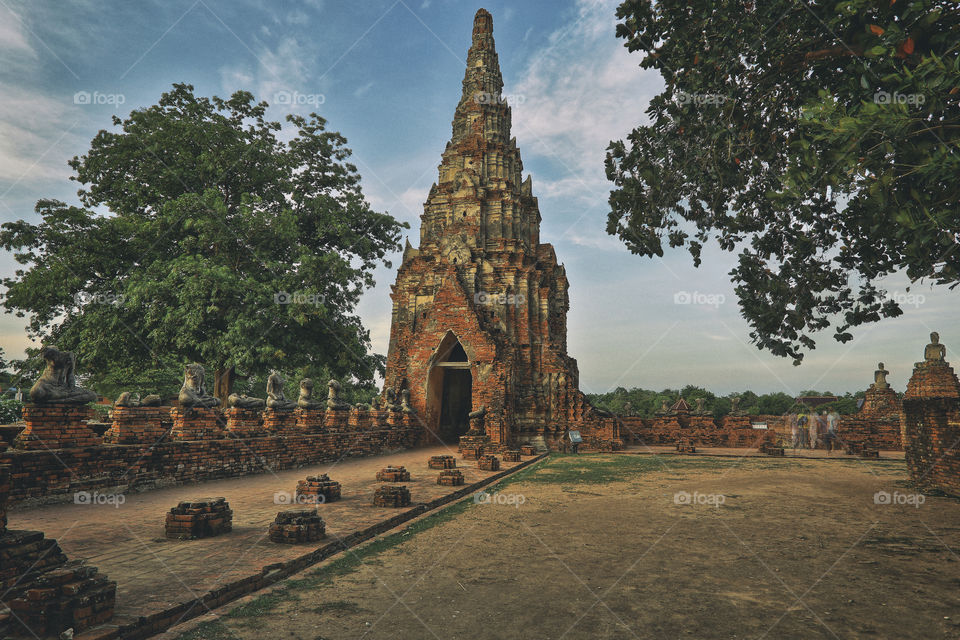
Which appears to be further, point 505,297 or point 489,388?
point 505,297

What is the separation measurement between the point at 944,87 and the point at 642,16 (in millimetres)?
3726

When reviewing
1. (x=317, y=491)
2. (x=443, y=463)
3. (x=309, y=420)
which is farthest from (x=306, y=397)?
(x=317, y=491)

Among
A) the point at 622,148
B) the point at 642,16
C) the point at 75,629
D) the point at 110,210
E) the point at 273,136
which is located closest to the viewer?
the point at 75,629

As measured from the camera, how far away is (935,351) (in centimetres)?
1708

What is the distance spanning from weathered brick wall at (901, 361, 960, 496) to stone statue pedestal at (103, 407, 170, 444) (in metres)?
12.8

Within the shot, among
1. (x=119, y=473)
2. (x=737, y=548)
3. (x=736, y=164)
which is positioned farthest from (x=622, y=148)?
(x=119, y=473)

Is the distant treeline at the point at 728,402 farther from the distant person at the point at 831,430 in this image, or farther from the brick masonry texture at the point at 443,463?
the brick masonry texture at the point at 443,463

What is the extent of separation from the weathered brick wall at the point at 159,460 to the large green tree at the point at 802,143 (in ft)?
24.9

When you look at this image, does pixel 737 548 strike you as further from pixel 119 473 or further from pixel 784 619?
pixel 119 473

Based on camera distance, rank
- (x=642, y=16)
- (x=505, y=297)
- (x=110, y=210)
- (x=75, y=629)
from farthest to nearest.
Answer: (x=505, y=297)
(x=110, y=210)
(x=642, y=16)
(x=75, y=629)

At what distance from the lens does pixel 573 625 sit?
3.17 metres

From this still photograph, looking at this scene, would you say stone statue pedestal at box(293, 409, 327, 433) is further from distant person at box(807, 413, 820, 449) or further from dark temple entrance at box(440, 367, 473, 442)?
distant person at box(807, 413, 820, 449)

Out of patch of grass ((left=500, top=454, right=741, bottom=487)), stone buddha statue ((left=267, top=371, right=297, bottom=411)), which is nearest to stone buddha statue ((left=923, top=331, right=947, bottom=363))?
patch of grass ((left=500, top=454, right=741, bottom=487))

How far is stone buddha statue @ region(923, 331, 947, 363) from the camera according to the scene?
55.9ft
